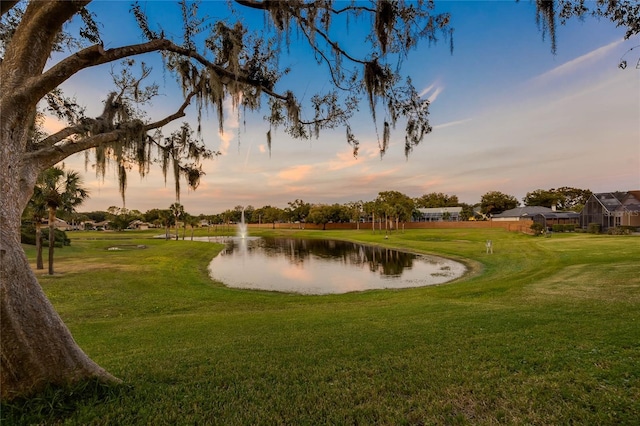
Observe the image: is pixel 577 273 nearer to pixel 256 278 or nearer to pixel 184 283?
pixel 256 278

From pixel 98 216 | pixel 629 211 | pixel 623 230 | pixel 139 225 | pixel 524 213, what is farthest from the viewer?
pixel 98 216

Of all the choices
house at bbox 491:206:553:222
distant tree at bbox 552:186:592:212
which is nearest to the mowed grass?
house at bbox 491:206:553:222

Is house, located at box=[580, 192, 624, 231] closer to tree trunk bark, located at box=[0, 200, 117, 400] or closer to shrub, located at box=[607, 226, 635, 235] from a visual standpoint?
shrub, located at box=[607, 226, 635, 235]

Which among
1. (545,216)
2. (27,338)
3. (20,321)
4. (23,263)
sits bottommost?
(27,338)

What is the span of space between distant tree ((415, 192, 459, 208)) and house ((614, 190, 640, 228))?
262 ft

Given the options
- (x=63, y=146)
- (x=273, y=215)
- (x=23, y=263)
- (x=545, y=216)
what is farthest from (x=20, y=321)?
(x=273, y=215)

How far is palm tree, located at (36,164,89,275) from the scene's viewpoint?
17484 millimetres

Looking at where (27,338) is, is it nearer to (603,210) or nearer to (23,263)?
(23,263)

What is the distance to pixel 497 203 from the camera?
8944cm

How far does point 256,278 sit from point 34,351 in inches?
708

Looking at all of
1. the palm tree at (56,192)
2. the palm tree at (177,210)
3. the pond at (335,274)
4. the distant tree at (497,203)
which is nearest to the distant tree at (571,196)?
the distant tree at (497,203)

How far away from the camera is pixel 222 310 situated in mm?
11383

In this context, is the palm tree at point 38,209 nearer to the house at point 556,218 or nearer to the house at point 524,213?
the house at point 556,218

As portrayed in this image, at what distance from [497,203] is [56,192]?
98.8 m
